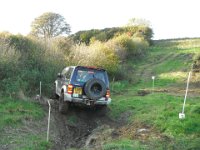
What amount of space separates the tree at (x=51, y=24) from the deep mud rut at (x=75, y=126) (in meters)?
37.7

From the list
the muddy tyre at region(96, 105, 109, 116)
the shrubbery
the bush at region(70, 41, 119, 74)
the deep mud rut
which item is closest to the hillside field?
the deep mud rut

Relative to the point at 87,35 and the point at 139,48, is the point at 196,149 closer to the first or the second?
the point at 139,48

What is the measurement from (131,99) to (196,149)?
9415 millimetres

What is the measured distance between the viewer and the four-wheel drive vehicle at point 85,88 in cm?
1434

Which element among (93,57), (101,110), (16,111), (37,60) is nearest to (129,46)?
(93,57)

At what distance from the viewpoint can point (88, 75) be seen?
14836 millimetres

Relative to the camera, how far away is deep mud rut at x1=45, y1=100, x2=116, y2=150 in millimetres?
11445

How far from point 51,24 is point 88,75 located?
42645 mm

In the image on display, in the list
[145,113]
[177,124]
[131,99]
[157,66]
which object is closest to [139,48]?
[157,66]

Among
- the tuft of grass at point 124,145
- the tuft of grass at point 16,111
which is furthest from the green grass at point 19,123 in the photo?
the tuft of grass at point 124,145

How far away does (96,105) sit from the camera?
1496 centimetres

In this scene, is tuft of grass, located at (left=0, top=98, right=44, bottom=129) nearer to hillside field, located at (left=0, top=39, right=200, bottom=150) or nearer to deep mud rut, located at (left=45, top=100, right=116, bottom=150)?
hillside field, located at (left=0, top=39, right=200, bottom=150)

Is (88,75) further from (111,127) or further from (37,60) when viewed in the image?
(37,60)

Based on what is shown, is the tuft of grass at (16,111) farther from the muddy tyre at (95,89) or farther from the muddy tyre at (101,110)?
the muddy tyre at (101,110)
